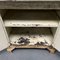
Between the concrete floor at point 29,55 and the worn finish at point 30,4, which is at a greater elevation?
the worn finish at point 30,4

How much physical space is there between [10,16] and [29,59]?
460mm

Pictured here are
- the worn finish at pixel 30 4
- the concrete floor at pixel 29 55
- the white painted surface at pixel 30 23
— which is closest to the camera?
the worn finish at pixel 30 4

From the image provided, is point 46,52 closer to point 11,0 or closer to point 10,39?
point 10,39

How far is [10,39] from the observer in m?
1.33

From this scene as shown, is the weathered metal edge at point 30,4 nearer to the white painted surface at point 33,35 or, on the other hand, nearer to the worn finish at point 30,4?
the worn finish at point 30,4

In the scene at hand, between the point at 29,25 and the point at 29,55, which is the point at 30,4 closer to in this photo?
the point at 29,25

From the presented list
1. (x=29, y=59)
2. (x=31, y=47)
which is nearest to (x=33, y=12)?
(x=31, y=47)

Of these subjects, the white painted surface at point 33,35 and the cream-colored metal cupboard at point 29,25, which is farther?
the white painted surface at point 33,35

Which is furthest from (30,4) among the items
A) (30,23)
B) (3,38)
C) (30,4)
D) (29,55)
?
(29,55)

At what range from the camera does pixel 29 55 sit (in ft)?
4.20

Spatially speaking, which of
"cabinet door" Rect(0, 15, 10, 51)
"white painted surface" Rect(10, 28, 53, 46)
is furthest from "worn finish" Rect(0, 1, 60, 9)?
"white painted surface" Rect(10, 28, 53, 46)

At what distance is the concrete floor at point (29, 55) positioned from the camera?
1.25 metres

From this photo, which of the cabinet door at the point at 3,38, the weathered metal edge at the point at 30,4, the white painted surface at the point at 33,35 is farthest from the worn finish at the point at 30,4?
the white painted surface at the point at 33,35

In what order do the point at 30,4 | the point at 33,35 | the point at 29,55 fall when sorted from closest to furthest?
the point at 30,4 < the point at 29,55 < the point at 33,35
